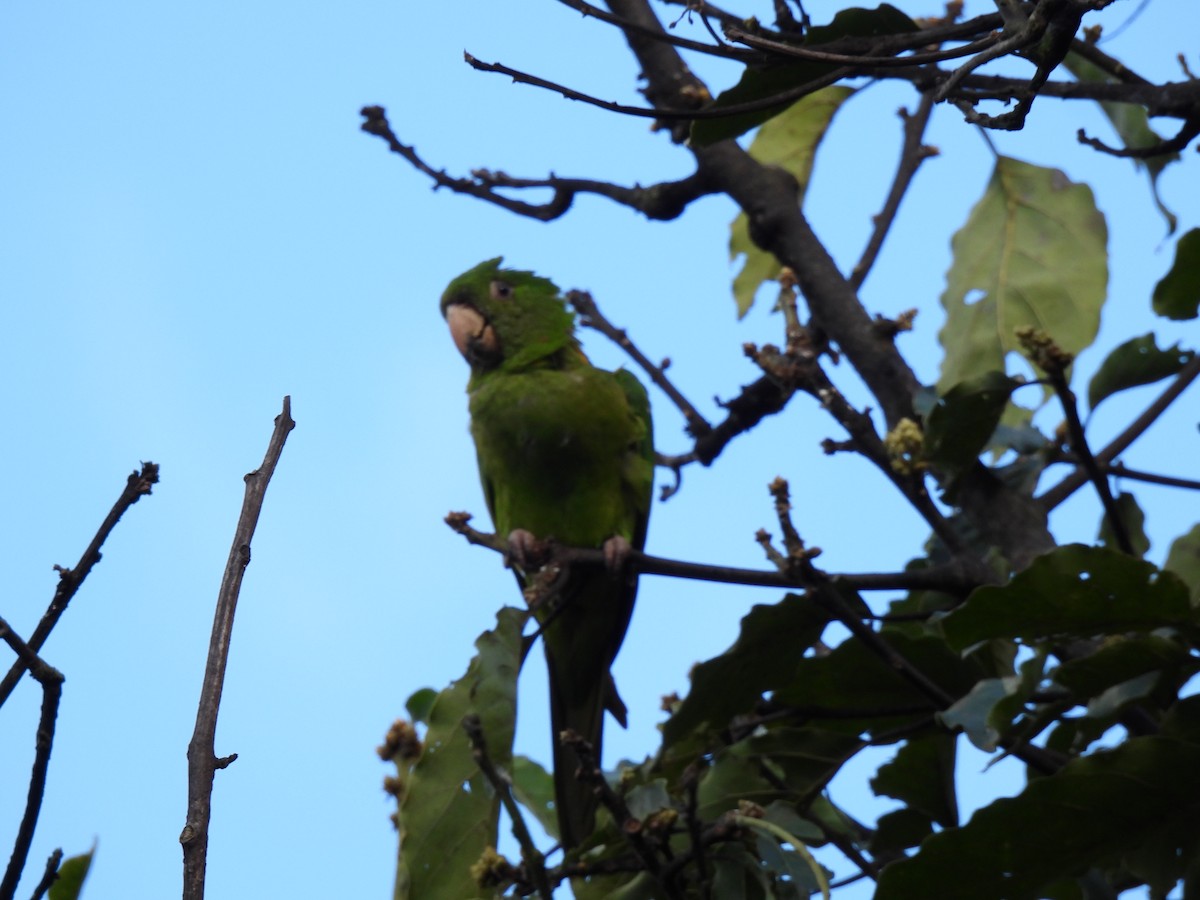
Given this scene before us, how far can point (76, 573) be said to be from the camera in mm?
1522

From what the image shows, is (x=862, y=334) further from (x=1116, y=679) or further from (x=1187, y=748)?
(x=1187, y=748)

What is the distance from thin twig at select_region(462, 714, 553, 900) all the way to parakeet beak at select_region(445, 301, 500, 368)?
2.41m

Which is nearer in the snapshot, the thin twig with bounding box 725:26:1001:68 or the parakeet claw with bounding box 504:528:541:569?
the thin twig with bounding box 725:26:1001:68

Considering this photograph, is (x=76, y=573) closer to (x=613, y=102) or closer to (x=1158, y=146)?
(x=613, y=102)

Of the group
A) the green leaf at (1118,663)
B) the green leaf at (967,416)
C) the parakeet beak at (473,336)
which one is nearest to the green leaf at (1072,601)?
the green leaf at (1118,663)

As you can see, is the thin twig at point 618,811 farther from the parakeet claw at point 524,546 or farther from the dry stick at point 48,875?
the parakeet claw at point 524,546

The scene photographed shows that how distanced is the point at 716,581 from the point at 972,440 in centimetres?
62

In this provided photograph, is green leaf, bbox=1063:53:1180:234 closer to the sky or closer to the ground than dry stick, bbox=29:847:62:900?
closer to the sky

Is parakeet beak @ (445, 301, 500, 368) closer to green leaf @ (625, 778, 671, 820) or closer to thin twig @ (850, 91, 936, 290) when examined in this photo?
thin twig @ (850, 91, 936, 290)

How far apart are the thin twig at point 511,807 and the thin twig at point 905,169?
200cm

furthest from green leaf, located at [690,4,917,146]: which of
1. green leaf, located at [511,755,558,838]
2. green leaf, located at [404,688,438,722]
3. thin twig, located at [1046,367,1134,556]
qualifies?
green leaf, located at [511,755,558,838]

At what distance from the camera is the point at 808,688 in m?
2.48

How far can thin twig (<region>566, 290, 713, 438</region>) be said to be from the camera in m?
3.34

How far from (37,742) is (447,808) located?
965 mm
